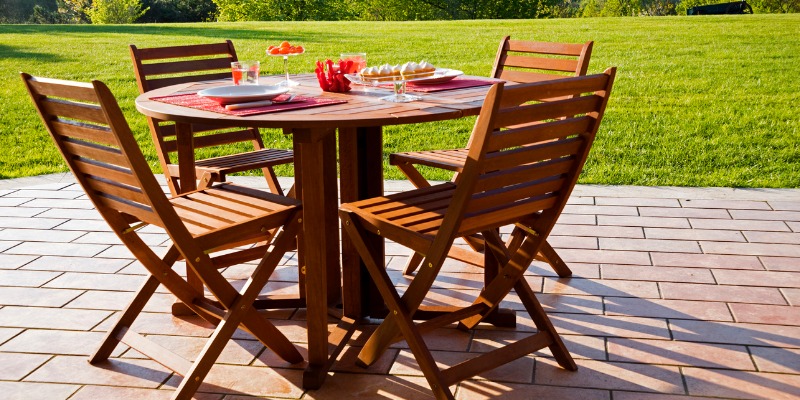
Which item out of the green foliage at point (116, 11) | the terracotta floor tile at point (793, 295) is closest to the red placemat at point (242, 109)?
the terracotta floor tile at point (793, 295)

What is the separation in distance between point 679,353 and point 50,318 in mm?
2381

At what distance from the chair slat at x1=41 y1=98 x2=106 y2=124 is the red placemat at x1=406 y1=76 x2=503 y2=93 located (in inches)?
50.6

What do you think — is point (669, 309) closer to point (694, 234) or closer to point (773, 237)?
point (694, 234)

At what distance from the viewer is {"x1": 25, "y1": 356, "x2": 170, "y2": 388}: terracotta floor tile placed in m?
2.92

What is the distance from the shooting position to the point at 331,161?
3146 millimetres

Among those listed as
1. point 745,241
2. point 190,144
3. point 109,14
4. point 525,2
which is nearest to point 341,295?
point 190,144

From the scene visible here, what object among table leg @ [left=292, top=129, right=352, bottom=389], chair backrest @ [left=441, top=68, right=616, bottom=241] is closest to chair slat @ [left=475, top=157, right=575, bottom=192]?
chair backrest @ [left=441, top=68, right=616, bottom=241]

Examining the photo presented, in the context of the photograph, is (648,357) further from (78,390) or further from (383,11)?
(383,11)

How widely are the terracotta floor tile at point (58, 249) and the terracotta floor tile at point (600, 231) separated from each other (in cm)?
225

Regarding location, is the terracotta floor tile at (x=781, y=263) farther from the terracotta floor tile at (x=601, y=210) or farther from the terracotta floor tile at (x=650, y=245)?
the terracotta floor tile at (x=601, y=210)

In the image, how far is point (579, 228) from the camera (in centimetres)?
443

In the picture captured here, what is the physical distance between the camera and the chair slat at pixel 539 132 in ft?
7.93

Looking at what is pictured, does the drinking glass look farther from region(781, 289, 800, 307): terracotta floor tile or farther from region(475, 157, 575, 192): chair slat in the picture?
region(781, 289, 800, 307): terracotta floor tile

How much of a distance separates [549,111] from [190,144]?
5.42 feet
